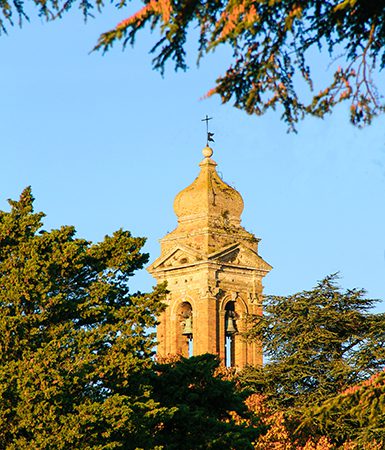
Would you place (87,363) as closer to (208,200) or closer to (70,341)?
(70,341)

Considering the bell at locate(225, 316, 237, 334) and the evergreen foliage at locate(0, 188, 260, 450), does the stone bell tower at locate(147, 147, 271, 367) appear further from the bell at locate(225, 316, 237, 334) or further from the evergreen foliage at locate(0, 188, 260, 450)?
the evergreen foliage at locate(0, 188, 260, 450)

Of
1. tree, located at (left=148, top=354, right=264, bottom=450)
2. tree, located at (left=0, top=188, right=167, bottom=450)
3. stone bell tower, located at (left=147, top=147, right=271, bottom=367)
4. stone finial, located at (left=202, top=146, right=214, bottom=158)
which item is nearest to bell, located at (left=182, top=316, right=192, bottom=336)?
stone bell tower, located at (left=147, top=147, right=271, bottom=367)

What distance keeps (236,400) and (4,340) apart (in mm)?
7001

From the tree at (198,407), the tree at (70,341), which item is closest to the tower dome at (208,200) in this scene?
the tree at (198,407)

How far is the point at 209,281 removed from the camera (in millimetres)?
68625

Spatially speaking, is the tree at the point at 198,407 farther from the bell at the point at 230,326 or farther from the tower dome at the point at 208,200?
the tower dome at the point at 208,200

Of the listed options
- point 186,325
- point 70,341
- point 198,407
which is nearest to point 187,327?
point 186,325

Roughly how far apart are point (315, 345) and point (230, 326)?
1566 centimetres

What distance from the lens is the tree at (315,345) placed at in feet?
170

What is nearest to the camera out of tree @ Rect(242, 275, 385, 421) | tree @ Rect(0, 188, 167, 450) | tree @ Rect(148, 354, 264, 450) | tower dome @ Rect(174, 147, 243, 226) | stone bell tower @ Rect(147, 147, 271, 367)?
tree @ Rect(0, 188, 167, 450)

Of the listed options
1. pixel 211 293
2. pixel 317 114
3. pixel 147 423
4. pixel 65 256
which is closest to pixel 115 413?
pixel 147 423

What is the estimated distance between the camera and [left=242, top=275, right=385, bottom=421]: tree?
51.9 metres

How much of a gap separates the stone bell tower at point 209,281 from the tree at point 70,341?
33.1 metres

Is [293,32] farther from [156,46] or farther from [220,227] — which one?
[220,227]
